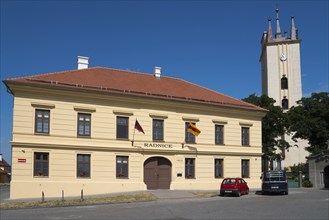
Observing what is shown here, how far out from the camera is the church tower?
6906 cm

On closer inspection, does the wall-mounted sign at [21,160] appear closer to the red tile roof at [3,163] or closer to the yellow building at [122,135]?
the yellow building at [122,135]

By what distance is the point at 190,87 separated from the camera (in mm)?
36281

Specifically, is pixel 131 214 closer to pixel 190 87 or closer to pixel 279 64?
pixel 190 87

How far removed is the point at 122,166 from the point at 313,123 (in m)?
32.8

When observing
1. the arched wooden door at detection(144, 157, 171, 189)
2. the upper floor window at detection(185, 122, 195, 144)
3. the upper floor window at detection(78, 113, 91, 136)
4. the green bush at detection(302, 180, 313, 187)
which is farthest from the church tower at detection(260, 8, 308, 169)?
the upper floor window at detection(78, 113, 91, 136)

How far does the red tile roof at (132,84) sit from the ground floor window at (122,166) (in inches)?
191

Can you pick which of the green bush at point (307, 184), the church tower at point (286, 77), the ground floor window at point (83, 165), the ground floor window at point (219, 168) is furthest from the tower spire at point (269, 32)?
the ground floor window at point (83, 165)

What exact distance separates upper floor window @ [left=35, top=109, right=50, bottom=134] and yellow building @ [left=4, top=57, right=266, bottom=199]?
66 mm

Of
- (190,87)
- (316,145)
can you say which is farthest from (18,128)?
(316,145)

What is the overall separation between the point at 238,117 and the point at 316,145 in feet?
80.6

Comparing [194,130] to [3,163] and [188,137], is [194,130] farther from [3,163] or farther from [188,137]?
[3,163]

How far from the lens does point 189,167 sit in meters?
32.2

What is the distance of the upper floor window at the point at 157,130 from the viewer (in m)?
31.1

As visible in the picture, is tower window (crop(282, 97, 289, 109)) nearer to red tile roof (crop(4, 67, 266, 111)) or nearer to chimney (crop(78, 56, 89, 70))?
red tile roof (crop(4, 67, 266, 111))
